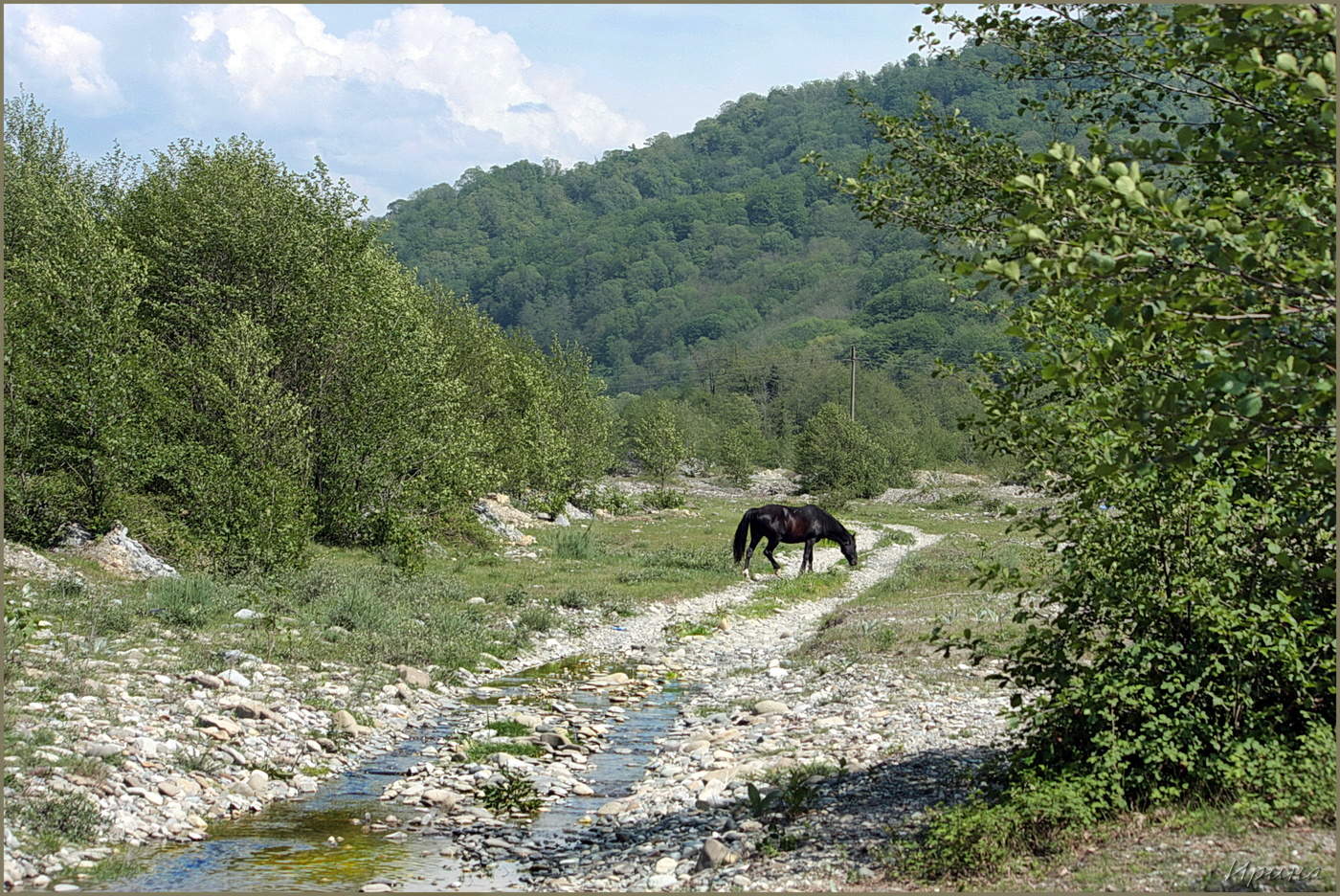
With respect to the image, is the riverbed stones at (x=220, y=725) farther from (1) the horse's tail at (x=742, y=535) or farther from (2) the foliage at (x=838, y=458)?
(2) the foliage at (x=838, y=458)

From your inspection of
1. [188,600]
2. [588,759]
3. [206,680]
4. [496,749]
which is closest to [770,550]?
[188,600]

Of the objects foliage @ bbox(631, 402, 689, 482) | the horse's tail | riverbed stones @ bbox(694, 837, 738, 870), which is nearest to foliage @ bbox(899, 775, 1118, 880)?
riverbed stones @ bbox(694, 837, 738, 870)

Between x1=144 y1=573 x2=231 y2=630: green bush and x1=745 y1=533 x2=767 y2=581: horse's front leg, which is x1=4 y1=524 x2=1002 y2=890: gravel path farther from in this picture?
x1=745 y1=533 x2=767 y2=581: horse's front leg

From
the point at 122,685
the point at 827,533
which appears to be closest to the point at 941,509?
the point at 827,533

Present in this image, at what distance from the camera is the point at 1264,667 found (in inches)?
338

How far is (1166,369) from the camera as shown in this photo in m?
7.89

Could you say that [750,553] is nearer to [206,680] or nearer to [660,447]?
[206,680]

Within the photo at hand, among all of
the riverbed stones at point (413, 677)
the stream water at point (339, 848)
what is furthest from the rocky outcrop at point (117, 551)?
the stream water at point (339, 848)

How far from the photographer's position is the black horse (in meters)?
35.4

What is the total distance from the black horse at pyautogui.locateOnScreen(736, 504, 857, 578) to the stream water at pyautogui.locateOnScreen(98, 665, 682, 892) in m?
21.2

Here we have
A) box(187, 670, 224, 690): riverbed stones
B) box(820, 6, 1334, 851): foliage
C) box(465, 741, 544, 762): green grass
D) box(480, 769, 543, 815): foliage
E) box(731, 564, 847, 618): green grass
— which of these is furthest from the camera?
box(731, 564, 847, 618): green grass

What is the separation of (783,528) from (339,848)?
87.0ft

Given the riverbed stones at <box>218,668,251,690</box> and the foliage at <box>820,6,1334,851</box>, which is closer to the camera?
the foliage at <box>820,6,1334,851</box>

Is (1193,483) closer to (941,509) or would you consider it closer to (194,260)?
(194,260)
